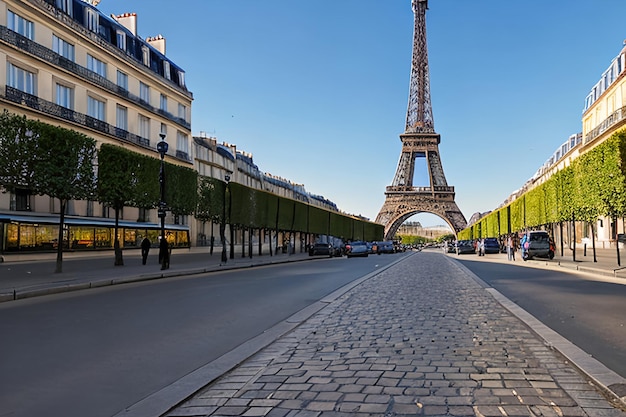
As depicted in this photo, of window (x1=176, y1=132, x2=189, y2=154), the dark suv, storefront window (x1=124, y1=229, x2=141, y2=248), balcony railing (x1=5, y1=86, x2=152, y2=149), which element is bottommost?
the dark suv

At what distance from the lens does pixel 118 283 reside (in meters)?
16.8

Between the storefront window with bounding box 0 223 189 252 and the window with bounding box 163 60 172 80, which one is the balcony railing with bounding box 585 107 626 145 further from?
the storefront window with bounding box 0 223 189 252

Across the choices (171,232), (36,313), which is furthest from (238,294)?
(171,232)

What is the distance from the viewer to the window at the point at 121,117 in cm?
3606

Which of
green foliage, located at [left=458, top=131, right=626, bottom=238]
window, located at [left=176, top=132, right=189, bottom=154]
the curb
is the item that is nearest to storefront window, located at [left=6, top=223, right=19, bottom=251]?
the curb

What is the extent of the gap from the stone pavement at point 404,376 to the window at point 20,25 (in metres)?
26.1

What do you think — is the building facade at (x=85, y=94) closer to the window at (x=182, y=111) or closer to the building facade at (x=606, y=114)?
the window at (x=182, y=111)

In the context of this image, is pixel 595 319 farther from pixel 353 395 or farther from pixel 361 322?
pixel 353 395

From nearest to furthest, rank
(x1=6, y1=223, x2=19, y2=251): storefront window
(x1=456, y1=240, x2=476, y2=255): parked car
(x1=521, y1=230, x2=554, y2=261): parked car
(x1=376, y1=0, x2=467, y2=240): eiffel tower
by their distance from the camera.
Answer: (x1=6, y1=223, x2=19, y2=251): storefront window < (x1=521, y1=230, x2=554, y2=261): parked car < (x1=456, y1=240, x2=476, y2=255): parked car < (x1=376, y1=0, x2=467, y2=240): eiffel tower

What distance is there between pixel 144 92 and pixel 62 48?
8958 mm

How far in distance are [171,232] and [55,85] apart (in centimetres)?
1499

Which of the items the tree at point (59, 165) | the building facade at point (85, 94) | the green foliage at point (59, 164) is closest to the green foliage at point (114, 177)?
the green foliage at point (59, 164)

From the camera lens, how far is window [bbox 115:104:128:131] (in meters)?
36.1

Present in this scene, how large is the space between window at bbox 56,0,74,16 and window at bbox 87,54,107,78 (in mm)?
2601
